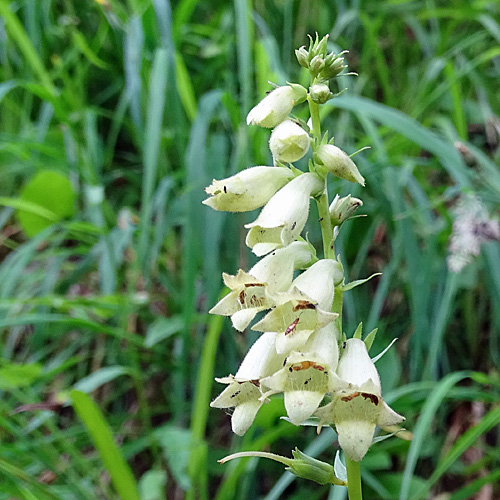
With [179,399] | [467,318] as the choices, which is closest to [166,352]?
[179,399]

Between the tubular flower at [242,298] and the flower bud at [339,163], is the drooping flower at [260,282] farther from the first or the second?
the flower bud at [339,163]

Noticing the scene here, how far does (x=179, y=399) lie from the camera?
1.81 m

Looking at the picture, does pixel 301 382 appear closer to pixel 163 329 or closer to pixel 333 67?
pixel 333 67

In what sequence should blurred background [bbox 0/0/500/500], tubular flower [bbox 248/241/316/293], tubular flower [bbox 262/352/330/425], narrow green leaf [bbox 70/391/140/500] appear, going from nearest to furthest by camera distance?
tubular flower [bbox 262/352/330/425], tubular flower [bbox 248/241/316/293], narrow green leaf [bbox 70/391/140/500], blurred background [bbox 0/0/500/500]

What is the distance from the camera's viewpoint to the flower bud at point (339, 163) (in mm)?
811

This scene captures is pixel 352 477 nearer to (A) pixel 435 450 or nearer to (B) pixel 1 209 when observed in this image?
(A) pixel 435 450

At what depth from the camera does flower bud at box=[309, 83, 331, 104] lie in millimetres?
839

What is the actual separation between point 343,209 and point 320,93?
0.18 meters

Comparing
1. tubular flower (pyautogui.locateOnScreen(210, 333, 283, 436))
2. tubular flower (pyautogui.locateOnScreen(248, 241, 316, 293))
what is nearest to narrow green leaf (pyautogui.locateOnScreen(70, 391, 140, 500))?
tubular flower (pyautogui.locateOnScreen(210, 333, 283, 436))

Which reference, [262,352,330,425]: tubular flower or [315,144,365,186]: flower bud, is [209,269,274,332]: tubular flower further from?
[315,144,365,186]: flower bud

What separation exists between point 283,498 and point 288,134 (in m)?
1.60

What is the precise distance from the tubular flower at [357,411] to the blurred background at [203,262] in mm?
692

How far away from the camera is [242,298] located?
862 millimetres

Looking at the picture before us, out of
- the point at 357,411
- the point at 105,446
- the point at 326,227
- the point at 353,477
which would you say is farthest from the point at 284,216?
the point at 105,446
